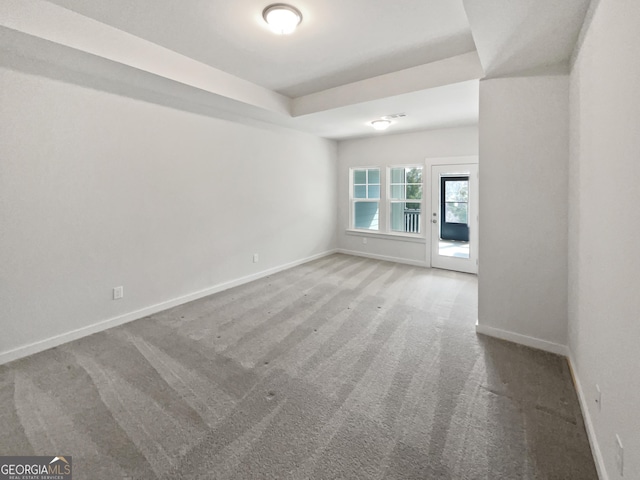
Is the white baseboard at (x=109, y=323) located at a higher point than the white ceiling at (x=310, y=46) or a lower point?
lower

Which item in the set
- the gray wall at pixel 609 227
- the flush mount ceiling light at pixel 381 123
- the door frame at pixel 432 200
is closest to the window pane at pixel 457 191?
the door frame at pixel 432 200

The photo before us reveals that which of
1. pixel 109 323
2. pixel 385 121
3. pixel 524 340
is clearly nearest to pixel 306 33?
pixel 385 121

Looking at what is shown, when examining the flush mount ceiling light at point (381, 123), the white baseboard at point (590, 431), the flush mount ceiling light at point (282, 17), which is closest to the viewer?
the white baseboard at point (590, 431)

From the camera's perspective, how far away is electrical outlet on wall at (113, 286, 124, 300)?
3115 millimetres

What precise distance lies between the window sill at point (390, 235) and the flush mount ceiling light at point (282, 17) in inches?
171

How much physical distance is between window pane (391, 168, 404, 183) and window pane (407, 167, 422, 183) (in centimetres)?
15

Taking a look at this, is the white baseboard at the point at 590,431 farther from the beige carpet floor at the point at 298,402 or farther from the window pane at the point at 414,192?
the window pane at the point at 414,192

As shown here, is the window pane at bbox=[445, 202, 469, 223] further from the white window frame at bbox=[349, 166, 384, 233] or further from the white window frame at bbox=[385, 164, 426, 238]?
the white window frame at bbox=[349, 166, 384, 233]

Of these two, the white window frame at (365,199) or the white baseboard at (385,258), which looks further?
the white window frame at (365,199)

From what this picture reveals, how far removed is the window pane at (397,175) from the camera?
6.00m

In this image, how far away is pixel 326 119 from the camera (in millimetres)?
4559

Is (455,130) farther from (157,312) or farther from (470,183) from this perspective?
(157,312)

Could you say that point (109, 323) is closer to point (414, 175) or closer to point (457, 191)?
point (414, 175)

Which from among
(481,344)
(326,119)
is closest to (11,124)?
(326,119)
